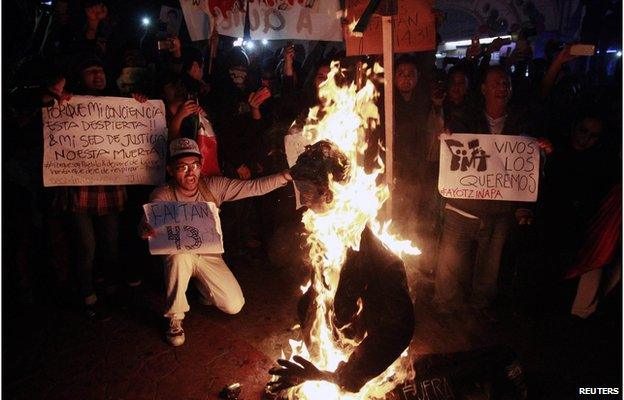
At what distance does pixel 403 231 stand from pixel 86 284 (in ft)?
13.6

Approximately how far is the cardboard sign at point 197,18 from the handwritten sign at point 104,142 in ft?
4.96

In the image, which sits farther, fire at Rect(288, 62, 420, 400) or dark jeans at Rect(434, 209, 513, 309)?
dark jeans at Rect(434, 209, 513, 309)

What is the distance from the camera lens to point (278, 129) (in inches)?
233

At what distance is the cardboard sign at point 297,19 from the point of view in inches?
230

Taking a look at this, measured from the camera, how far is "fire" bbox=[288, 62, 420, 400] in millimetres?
3455

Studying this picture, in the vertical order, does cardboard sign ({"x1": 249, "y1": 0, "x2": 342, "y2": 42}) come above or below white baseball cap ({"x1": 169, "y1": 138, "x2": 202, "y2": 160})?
above

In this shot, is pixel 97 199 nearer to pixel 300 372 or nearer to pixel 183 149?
pixel 183 149

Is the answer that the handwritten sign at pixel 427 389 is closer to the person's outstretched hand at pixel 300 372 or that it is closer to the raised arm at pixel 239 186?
the person's outstretched hand at pixel 300 372

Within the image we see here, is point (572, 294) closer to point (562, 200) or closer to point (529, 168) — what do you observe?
point (562, 200)

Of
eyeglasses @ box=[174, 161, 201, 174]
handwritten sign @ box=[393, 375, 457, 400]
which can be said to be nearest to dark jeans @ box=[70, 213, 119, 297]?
eyeglasses @ box=[174, 161, 201, 174]

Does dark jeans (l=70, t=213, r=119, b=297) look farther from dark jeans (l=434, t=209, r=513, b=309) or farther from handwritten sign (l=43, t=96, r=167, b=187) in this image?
dark jeans (l=434, t=209, r=513, b=309)

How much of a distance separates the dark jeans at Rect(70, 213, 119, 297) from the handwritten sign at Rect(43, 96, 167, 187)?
0.45 metres

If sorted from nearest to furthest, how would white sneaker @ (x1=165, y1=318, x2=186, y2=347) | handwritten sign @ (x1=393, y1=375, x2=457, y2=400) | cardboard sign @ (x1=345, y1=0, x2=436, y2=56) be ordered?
handwritten sign @ (x1=393, y1=375, x2=457, y2=400) < white sneaker @ (x1=165, y1=318, x2=186, y2=347) < cardboard sign @ (x1=345, y1=0, x2=436, y2=56)

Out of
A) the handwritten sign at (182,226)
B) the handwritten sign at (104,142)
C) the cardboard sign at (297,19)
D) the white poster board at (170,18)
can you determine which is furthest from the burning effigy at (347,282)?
the white poster board at (170,18)
